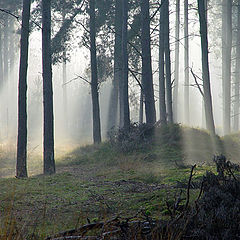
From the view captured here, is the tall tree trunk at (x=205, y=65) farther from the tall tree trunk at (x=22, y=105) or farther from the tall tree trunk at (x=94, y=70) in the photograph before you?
the tall tree trunk at (x=22, y=105)

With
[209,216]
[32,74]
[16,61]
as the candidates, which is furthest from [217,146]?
[32,74]

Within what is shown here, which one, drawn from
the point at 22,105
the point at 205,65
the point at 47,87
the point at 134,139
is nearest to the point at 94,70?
the point at 205,65

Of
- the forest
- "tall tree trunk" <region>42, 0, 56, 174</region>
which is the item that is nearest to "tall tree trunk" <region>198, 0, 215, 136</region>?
the forest

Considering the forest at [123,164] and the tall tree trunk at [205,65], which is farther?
the tall tree trunk at [205,65]

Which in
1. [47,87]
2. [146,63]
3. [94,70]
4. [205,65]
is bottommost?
[47,87]

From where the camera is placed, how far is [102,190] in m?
8.52

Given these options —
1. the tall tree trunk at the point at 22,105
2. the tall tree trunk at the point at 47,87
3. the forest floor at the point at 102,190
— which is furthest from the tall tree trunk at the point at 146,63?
the tall tree trunk at the point at 22,105

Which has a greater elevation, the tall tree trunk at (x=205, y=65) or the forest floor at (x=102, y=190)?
the tall tree trunk at (x=205, y=65)

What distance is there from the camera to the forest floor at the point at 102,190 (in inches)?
209

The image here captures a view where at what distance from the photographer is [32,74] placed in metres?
78.5

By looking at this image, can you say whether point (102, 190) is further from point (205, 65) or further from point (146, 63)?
point (205, 65)

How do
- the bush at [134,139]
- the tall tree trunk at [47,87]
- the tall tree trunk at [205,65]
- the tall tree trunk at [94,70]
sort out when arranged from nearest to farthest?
1. the tall tree trunk at [47,87]
2. the bush at [134,139]
3. the tall tree trunk at [205,65]
4. the tall tree trunk at [94,70]

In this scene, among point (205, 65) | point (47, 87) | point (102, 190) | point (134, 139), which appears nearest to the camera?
point (102, 190)

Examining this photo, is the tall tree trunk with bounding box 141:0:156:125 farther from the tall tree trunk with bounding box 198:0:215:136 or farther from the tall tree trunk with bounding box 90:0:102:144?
the tall tree trunk with bounding box 90:0:102:144
